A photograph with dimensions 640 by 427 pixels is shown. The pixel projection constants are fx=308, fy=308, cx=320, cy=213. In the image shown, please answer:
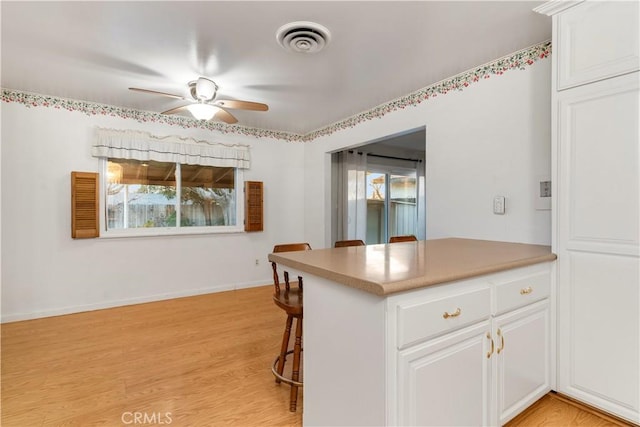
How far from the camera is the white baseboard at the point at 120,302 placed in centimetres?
317

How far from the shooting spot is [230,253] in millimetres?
4332

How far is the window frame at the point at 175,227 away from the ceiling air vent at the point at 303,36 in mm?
2452

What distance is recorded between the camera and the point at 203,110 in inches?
107

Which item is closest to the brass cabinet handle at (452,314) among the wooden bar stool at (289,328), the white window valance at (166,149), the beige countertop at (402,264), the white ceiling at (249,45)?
the beige countertop at (402,264)

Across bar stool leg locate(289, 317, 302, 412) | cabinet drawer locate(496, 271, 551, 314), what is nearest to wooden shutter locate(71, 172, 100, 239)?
bar stool leg locate(289, 317, 302, 412)

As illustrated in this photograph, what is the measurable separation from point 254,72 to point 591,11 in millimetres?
2290

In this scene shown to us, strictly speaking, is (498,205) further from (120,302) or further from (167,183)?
(120,302)

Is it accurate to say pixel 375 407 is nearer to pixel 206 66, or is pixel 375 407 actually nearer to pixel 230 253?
pixel 206 66

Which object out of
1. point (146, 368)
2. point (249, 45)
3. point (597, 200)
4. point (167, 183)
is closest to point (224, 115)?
point (249, 45)

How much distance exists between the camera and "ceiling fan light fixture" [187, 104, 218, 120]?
2.69 meters

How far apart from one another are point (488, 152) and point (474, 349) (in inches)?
69.9

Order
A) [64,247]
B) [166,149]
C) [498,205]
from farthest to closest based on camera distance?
[166,149]
[64,247]
[498,205]

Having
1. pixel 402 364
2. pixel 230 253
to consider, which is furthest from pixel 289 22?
pixel 230 253

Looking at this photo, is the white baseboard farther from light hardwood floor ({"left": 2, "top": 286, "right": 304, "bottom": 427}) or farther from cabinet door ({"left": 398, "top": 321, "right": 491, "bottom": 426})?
cabinet door ({"left": 398, "top": 321, "right": 491, "bottom": 426})
